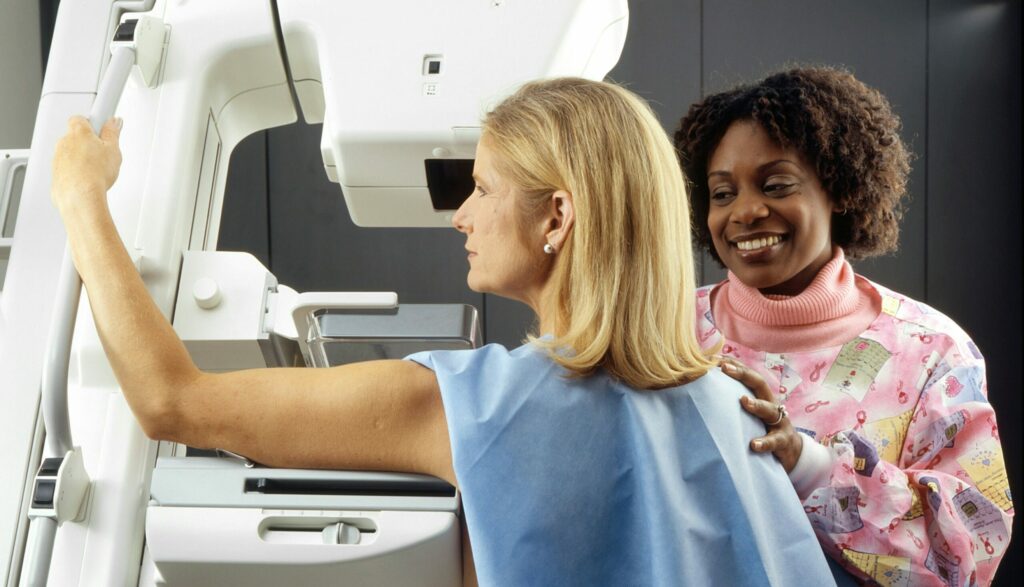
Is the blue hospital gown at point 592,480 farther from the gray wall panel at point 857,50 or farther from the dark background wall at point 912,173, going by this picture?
the gray wall panel at point 857,50

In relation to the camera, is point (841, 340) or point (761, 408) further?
point (841, 340)

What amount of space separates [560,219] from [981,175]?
243 centimetres

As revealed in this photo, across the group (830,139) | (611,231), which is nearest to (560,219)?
(611,231)

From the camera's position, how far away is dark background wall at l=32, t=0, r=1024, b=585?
3.22 metres

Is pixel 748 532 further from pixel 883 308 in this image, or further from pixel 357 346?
pixel 883 308

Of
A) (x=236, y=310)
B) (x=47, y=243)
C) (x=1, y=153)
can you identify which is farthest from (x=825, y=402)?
(x=1, y=153)

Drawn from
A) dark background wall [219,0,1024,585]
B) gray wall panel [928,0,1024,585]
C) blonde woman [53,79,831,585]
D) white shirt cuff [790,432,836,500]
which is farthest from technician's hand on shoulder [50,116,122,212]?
gray wall panel [928,0,1024,585]

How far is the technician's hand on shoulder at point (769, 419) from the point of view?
116 centimetres

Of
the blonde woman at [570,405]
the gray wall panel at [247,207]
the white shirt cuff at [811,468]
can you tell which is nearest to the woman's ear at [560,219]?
the blonde woman at [570,405]

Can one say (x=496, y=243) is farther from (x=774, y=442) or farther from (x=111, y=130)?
(x=111, y=130)

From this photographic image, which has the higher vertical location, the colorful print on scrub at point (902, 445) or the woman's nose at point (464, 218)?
the woman's nose at point (464, 218)

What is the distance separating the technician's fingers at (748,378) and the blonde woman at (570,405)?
0.03 metres

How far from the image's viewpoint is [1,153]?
1.56m

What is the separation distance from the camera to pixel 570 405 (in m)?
1.08
